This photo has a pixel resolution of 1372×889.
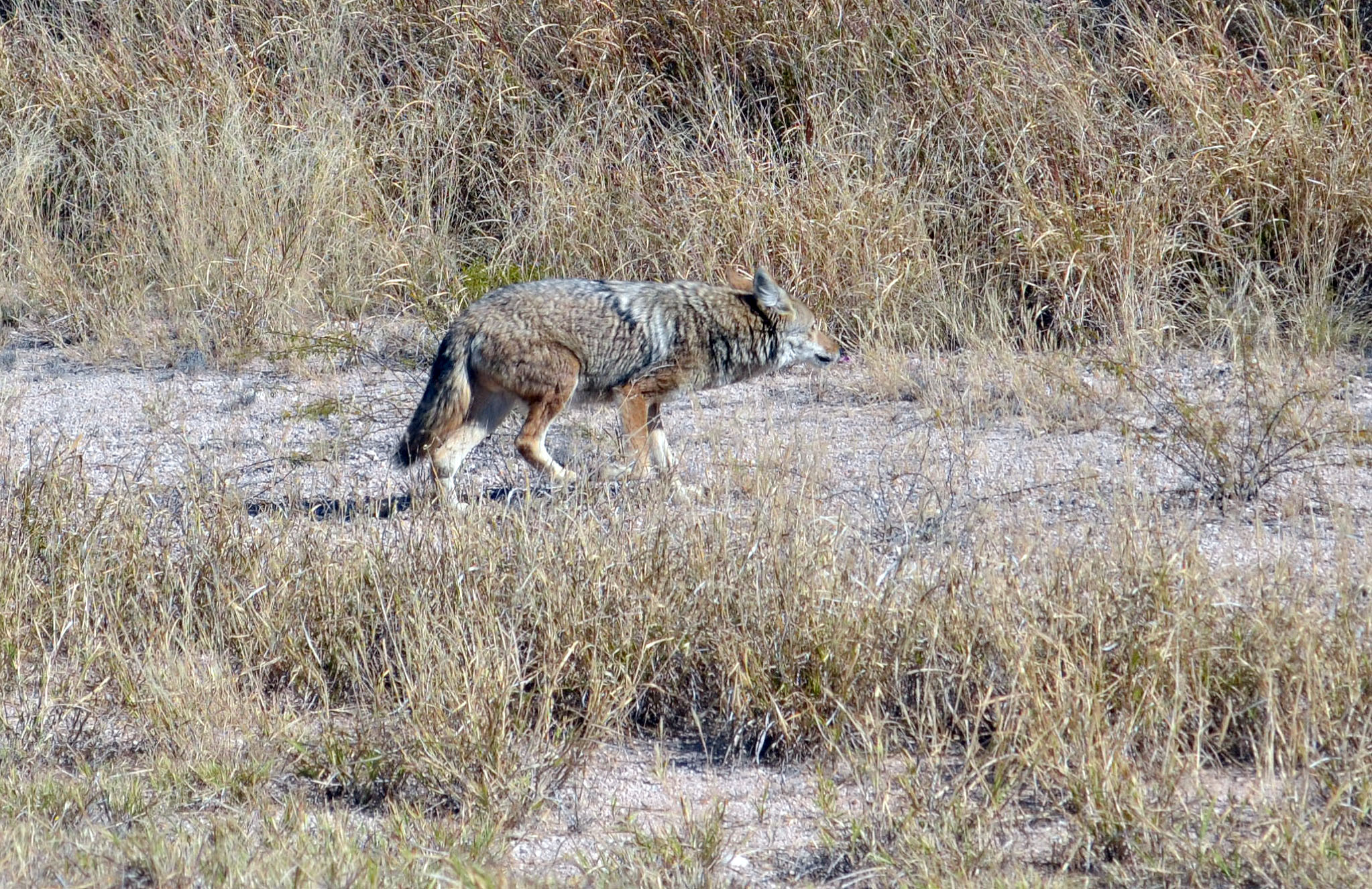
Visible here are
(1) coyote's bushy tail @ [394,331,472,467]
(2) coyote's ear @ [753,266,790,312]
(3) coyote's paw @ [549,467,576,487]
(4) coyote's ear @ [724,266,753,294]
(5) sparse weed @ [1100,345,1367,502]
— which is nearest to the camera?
(3) coyote's paw @ [549,467,576,487]

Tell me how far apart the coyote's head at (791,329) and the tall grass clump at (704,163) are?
752mm

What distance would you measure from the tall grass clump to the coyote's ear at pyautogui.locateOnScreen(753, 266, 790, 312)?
101 centimetres

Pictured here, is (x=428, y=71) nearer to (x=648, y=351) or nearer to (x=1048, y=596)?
(x=648, y=351)

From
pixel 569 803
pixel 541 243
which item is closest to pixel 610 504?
pixel 569 803

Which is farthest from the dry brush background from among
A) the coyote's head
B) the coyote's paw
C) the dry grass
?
the coyote's head

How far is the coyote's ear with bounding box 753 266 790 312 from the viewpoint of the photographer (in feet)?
23.5

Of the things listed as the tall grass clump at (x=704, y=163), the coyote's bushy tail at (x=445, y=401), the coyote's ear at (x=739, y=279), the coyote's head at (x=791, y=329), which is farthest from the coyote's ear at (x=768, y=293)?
the coyote's bushy tail at (x=445, y=401)

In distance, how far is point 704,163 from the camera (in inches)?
366

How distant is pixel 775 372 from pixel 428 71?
375cm

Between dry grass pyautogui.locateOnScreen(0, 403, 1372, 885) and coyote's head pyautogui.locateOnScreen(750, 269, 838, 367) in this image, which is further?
coyote's head pyautogui.locateOnScreen(750, 269, 838, 367)

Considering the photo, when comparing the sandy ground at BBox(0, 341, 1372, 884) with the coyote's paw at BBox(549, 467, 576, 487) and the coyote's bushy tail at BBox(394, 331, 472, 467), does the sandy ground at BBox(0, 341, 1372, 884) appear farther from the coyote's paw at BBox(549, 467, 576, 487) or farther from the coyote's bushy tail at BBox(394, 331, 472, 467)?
the coyote's bushy tail at BBox(394, 331, 472, 467)

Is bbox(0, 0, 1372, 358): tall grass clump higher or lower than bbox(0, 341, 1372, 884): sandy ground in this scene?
higher

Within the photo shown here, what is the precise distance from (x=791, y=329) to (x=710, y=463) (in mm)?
994

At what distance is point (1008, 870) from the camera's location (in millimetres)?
3643
